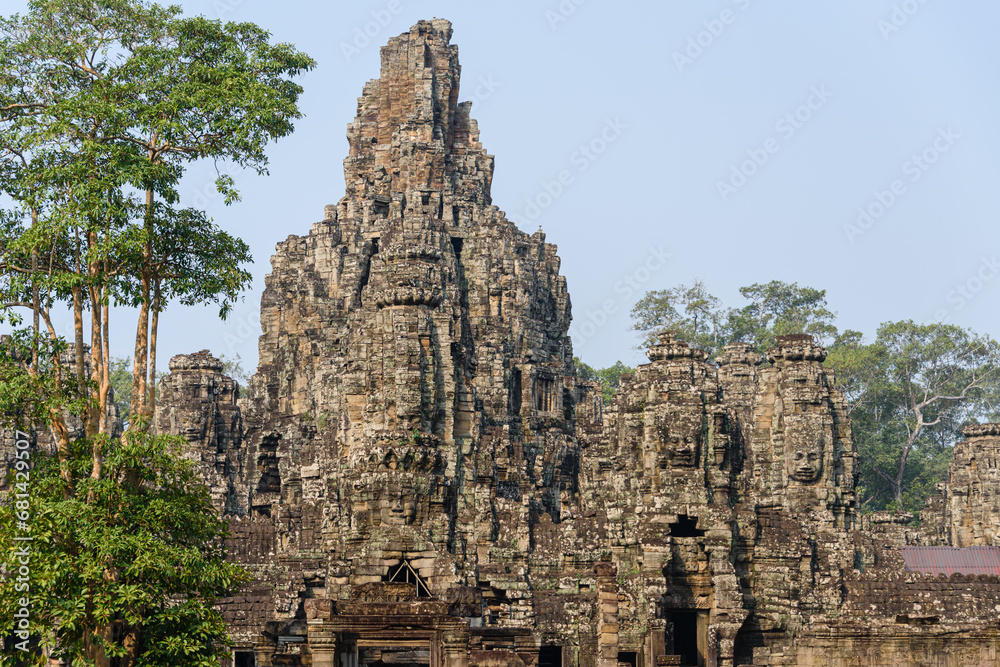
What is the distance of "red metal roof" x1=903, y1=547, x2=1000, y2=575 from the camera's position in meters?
46.9

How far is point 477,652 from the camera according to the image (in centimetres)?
2900

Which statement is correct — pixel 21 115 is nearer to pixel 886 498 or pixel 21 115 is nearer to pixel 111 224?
pixel 111 224

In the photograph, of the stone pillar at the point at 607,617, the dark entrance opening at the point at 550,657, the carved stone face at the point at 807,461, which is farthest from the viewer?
the carved stone face at the point at 807,461

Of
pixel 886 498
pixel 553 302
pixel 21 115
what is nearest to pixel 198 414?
pixel 553 302

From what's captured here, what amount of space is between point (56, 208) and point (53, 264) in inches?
45.1

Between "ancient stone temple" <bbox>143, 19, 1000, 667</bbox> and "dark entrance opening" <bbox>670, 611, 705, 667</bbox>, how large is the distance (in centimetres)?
11

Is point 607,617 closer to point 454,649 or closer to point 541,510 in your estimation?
point 454,649

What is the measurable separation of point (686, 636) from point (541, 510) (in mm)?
9250

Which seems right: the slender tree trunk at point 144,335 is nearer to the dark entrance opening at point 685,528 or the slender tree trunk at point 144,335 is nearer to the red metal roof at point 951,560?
the dark entrance opening at point 685,528

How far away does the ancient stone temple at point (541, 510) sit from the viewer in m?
31.2

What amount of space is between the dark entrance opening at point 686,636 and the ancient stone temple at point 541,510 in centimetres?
11

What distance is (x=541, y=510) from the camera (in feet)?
156

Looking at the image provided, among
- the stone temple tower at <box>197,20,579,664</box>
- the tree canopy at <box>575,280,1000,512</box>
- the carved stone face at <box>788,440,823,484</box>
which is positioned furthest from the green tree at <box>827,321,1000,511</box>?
the carved stone face at <box>788,440,823,484</box>

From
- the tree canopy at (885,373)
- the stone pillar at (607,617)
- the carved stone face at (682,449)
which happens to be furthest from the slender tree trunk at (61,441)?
the tree canopy at (885,373)
